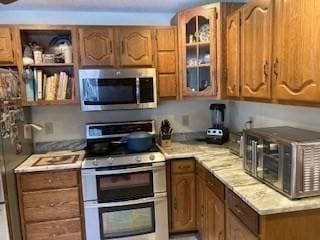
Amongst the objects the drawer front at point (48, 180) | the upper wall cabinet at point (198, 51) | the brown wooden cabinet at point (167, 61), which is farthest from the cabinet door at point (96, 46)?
the drawer front at point (48, 180)

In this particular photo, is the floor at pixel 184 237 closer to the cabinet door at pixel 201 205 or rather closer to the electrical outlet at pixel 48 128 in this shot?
the cabinet door at pixel 201 205

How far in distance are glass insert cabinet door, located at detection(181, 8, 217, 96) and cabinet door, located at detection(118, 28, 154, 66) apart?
0.33 metres

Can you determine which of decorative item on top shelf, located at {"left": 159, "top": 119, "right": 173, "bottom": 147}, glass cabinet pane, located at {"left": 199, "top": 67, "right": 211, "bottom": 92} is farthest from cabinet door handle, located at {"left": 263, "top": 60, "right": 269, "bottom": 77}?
decorative item on top shelf, located at {"left": 159, "top": 119, "right": 173, "bottom": 147}

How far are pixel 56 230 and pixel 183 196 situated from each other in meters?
1.18

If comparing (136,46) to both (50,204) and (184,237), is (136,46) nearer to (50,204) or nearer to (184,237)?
(50,204)

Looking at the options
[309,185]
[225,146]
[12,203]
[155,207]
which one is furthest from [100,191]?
[309,185]

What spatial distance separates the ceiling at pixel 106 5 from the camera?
2.44 m

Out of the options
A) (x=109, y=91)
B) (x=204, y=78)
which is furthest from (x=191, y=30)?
(x=109, y=91)

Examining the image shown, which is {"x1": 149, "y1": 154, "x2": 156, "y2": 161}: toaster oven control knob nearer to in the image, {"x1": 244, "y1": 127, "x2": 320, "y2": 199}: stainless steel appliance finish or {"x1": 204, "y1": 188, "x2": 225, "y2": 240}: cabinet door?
{"x1": 204, "y1": 188, "x2": 225, "y2": 240}: cabinet door

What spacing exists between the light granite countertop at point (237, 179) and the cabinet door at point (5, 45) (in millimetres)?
1652

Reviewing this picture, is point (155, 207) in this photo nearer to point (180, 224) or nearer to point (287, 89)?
point (180, 224)

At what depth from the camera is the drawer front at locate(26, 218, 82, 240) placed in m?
2.40

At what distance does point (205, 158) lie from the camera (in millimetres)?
2371

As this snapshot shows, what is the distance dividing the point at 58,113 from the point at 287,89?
2215 mm
